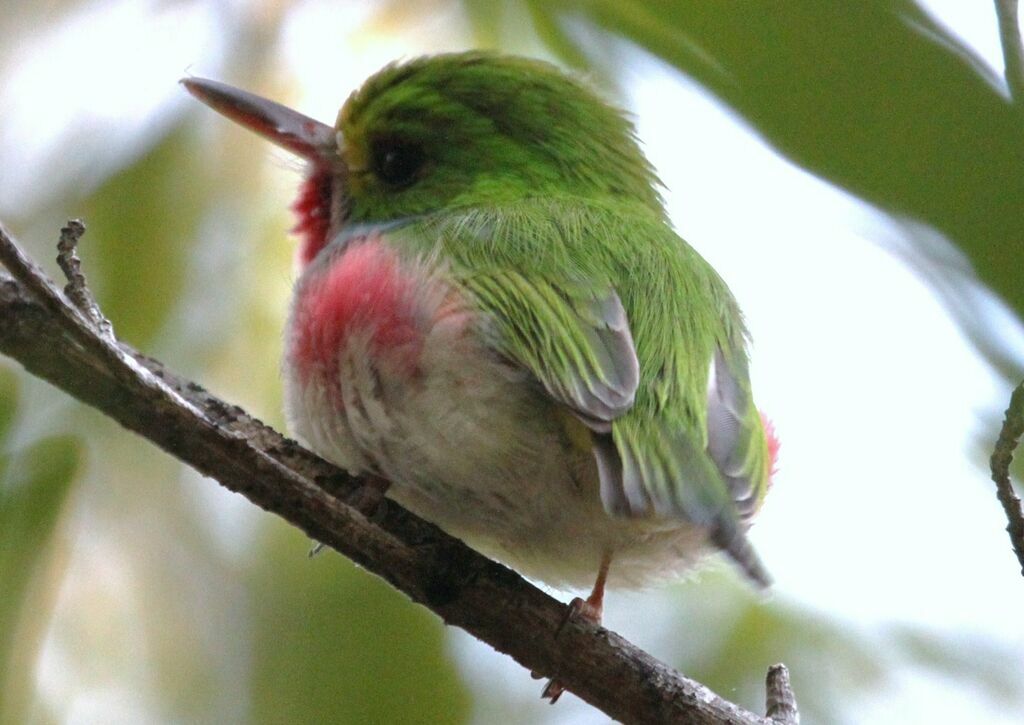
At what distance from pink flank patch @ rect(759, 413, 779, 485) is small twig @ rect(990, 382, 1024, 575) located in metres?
0.81

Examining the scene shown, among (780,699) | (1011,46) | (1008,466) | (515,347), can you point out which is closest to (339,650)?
(780,699)

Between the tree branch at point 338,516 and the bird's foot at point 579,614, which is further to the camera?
the bird's foot at point 579,614

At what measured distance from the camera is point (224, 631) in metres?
4.38

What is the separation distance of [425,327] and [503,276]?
0.74 ft

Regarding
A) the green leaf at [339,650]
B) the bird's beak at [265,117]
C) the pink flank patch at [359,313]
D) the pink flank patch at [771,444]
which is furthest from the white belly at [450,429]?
the green leaf at [339,650]

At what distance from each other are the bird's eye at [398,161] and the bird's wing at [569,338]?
797 millimetres

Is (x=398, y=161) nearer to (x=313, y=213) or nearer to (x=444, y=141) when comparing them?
(x=444, y=141)

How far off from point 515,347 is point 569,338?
0.11 m

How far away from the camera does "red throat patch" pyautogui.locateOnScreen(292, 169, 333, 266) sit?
3.59 meters

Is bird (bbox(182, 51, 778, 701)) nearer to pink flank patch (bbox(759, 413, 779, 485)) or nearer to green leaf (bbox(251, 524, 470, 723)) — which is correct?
pink flank patch (bbox(759, 413, 779, 485))

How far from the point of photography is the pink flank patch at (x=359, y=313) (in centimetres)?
261

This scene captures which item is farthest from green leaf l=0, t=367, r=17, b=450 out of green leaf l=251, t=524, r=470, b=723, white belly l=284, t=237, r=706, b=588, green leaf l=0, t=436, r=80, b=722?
green leaf l=251, t=524, r=470, b=723

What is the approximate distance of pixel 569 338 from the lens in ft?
8.33

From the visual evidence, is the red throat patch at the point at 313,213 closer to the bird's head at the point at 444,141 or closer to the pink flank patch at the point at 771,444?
the bird's head at the point at 444,141
